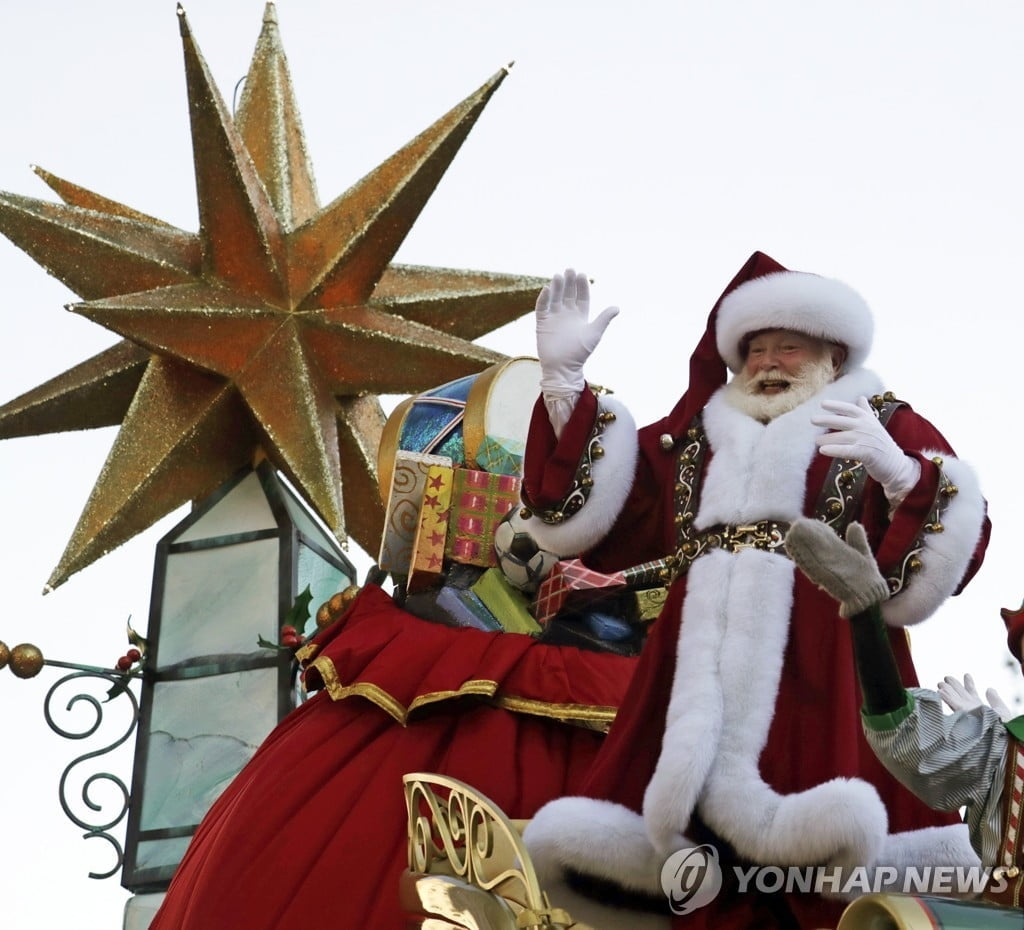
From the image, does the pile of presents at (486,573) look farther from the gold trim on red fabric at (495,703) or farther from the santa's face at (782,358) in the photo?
the santa's face at (782,358)

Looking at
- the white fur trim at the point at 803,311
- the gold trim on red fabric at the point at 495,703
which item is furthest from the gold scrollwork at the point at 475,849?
the white fur trim at the point at 803,311

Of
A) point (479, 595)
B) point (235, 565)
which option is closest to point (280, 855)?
point (479, 595)

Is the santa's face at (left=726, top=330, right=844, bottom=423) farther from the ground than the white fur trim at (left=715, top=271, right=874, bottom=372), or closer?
closer

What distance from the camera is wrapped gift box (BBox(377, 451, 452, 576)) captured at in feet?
15.8

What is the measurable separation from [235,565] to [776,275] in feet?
7.96

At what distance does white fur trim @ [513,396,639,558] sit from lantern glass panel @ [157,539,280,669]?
1928mm

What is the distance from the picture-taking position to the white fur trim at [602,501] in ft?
13.0

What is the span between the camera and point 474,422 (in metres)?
4.95

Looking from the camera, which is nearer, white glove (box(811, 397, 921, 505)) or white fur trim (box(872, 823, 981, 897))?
→ white fur trim (box(872, 823, 981, 897))

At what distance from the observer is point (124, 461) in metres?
5.93

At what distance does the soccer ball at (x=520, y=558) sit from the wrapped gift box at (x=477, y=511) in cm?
5

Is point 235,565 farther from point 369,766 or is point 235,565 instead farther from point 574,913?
point 574,913

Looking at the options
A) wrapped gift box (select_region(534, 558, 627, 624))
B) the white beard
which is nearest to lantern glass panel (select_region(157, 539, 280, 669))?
wrapped gift box (select_region(534, 558, 627, 624))

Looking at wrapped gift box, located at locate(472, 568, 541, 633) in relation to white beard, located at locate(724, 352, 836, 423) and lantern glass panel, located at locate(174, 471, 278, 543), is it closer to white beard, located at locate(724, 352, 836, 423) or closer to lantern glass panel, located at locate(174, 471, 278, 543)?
white beard, located at locate(724, 352, 836, 423)
